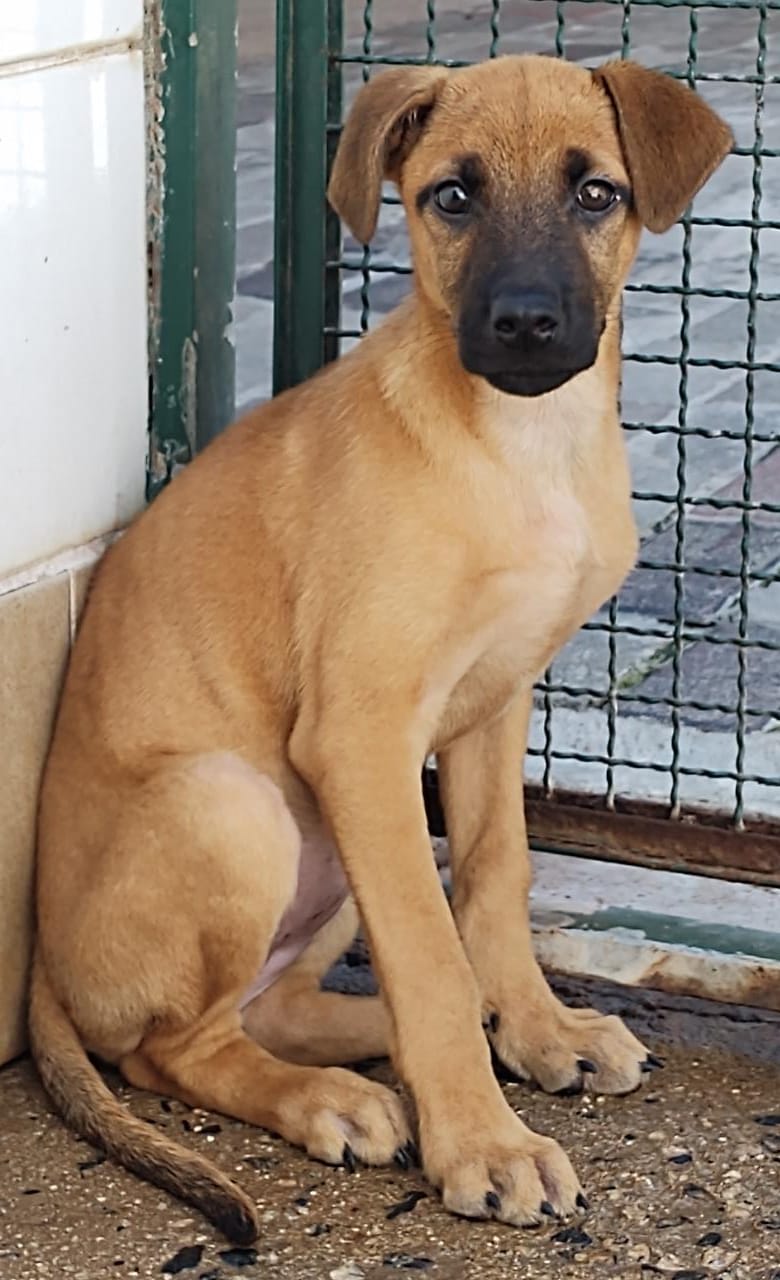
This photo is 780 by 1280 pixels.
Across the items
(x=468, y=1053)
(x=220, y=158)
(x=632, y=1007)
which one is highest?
(x=220, y=158)

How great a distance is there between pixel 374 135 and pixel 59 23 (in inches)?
23.0

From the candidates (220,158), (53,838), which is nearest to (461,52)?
(220,158)

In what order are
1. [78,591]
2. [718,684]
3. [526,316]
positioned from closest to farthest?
[526,316] < [78,591] < [718,684]

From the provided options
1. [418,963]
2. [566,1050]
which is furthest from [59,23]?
[566,1050]

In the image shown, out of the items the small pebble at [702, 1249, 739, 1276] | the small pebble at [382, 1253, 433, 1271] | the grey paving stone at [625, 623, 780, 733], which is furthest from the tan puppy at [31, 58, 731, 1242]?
the grey paving stone at [625, 623, 780, 733]

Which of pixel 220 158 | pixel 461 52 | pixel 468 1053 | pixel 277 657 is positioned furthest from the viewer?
pixel 461 52

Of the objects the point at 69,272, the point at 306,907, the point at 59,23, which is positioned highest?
the point at 59,23

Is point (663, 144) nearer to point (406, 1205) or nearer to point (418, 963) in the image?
point (418, 963)

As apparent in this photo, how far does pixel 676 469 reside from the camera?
5.32 meters

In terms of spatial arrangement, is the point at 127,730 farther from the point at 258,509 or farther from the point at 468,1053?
the point at 468,1053

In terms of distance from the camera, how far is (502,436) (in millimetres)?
3299

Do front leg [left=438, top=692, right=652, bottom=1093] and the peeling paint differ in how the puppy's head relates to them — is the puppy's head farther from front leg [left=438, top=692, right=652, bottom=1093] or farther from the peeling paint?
the peeling paint

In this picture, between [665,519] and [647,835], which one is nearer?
[647,835]

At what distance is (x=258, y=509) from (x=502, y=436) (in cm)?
42
